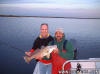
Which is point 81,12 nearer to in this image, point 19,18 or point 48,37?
point 19,18

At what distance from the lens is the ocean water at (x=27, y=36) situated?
555 cm

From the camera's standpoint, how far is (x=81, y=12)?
5.56m

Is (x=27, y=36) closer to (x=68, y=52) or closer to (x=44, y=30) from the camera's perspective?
(x=44, y=30)

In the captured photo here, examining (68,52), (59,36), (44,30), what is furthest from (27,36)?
(68,52)

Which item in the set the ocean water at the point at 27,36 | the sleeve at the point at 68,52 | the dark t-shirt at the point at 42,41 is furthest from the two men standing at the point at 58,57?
the ocean water at the point at 27,36

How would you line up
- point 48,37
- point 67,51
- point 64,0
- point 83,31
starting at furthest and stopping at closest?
point 83,31 → point 64,0 → point 48,37 → point 67,51

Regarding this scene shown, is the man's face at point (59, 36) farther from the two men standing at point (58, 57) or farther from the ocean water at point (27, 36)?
the ocean water at point (27, 36)

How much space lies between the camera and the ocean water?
5551 mm

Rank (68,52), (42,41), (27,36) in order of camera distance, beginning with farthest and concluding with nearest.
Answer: (27,36), (42,41), (68,52)

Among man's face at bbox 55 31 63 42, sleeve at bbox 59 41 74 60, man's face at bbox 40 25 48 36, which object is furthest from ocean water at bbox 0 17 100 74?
sleeve at bbox 59 41 74 60

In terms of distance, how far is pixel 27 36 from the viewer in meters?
5.96

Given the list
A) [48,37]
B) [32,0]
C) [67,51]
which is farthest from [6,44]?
[67,51]

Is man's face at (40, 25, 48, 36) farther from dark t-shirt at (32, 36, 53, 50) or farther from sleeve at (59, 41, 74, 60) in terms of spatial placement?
sleeve at (59, 41, 74, 60)

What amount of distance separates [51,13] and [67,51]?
9.87ft
